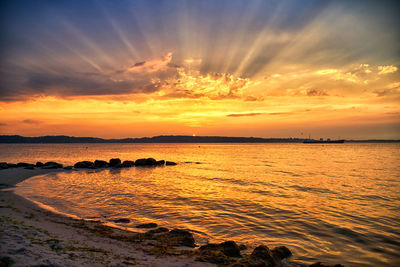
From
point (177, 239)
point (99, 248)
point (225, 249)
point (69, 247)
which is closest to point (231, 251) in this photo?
point (225, 249)

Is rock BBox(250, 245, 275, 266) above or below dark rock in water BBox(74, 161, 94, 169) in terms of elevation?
above

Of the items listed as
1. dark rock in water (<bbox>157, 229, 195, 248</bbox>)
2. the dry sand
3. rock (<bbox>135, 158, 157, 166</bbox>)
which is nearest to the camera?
the dry sand

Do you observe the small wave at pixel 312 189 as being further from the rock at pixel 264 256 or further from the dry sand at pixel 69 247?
the dry sand at pixel 69 247

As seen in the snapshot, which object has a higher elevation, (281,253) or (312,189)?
(281,253)

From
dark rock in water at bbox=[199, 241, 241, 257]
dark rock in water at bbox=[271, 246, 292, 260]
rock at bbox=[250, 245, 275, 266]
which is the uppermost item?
rock at bbox=[250, 245, 275, 266]

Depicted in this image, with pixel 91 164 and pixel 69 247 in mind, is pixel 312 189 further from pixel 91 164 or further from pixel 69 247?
pixel 91 164

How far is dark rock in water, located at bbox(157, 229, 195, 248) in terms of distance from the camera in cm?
961

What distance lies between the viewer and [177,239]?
9.93 m

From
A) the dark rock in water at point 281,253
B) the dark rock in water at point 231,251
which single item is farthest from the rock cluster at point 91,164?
the dark rock in water at point 281,253

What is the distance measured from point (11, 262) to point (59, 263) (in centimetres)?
112

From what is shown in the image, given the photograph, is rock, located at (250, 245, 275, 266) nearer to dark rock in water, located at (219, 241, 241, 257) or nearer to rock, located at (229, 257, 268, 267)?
rock, located at (229, 257, 268, 267)

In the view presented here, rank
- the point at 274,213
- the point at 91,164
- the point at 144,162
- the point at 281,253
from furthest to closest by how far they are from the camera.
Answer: the point at 144,162 < the point at 91,164 < the point at 274,213 < the point at 281,253

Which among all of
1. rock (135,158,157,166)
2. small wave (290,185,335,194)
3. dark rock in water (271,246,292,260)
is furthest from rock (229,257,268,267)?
rock (135,158,157,166)

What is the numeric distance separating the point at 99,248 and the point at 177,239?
11.0 feet
